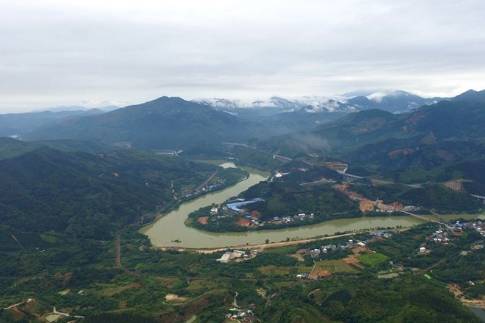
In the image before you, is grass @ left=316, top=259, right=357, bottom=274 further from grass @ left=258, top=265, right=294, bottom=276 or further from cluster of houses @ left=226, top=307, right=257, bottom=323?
cluster of houses @ left=226, top=307, right=257, bottom=323

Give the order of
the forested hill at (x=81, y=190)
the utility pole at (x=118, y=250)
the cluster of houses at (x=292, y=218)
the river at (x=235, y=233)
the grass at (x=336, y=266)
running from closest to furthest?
the grass at (x=336, y=266), the utility pole at (x=118, y=250), the river at (x=235, y=233), the forested hill at (x=81, y=190), the cluster of houses at (x=292, y=218)

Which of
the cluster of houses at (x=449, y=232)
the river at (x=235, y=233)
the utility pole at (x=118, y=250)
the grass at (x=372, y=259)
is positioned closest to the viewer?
the grass at (x=372, y=259)

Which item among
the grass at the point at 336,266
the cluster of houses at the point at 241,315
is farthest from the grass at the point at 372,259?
the cluster of houses at the point at 241,315

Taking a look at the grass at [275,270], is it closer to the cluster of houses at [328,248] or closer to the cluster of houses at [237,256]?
the cluster of houses at [237,256]

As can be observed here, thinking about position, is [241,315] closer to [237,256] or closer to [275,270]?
[275,270]

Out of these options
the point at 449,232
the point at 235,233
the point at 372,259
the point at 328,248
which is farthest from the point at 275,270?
the point at 449,232
